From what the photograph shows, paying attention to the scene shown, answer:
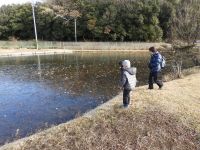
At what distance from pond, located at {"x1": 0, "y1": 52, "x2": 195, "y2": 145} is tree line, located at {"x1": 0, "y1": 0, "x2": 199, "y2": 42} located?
801 inches

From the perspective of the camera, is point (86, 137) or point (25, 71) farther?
point (25, 71)

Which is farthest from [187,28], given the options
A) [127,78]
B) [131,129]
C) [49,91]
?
[131,129]

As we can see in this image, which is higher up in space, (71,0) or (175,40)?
(71,0)

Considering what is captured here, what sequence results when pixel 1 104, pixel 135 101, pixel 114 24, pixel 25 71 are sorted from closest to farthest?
pixel 135 101
pixel 1 104
pixel 25 71
pixel 114 24

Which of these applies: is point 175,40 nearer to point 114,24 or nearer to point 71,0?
point 114,24

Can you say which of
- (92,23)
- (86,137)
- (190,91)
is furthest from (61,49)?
(86,137)

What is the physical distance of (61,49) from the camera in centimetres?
4781

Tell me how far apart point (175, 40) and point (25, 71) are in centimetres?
1104

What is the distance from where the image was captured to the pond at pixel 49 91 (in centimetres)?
1330

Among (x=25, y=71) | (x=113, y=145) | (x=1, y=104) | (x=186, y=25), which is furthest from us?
(x=25, y=71)

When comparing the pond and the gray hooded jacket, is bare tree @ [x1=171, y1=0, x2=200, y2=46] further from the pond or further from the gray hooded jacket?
the gray hooded jacket

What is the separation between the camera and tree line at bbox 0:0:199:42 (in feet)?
167

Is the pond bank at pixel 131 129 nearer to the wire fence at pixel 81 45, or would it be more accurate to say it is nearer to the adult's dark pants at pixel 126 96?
the adult's dark pants at pixel 126 96

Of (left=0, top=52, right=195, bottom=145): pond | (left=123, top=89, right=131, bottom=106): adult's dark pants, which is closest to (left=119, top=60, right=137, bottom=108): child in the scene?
(left=123, top=89, right=131, bottom=106): adult's dark pants
